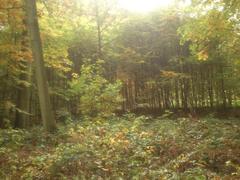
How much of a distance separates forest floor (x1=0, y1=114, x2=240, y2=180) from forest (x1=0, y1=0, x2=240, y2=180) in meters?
0.03

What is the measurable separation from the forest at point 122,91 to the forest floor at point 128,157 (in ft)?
0.09

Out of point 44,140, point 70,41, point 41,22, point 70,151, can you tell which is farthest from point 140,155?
point 70,41

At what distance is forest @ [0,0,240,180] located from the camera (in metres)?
8.02

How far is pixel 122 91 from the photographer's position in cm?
2325

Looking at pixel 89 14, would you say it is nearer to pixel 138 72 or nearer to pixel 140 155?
pixel 138 72

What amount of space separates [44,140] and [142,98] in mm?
12097

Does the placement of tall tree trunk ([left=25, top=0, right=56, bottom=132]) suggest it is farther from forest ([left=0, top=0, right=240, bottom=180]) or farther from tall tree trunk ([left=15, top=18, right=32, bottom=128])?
tall tree trunk ([left=15, top=18, right=32, bottom=128])

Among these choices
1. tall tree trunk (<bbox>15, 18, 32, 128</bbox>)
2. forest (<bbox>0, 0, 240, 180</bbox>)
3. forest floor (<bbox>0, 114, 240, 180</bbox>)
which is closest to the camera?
forest floor (<bbox>0, 114, 240, 180</bbox>)

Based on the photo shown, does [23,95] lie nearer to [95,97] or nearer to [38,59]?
[95,97]

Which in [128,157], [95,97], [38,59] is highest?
[38,59]

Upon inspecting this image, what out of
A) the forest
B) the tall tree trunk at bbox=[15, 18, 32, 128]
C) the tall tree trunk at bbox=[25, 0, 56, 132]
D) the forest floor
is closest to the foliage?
the forest

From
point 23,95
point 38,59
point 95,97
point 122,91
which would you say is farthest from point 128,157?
point 122,91

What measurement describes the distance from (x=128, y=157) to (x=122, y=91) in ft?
48.2

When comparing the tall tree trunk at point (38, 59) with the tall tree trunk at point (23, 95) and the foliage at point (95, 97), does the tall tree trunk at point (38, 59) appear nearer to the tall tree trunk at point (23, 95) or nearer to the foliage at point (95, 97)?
the foliage at point (95, 97)
